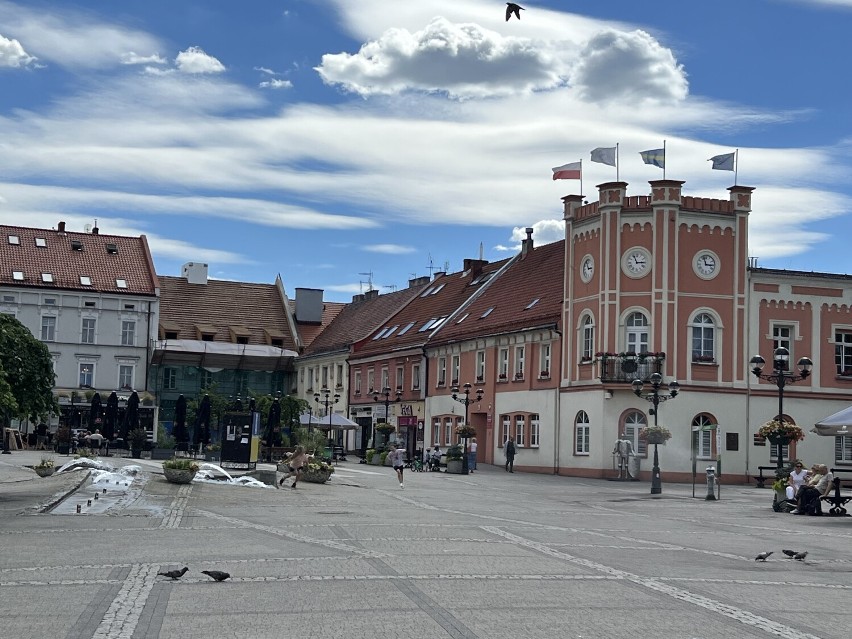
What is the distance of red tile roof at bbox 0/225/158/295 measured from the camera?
75.4 metres

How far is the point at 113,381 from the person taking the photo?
76.2 metres

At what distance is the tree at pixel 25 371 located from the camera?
2659 cm

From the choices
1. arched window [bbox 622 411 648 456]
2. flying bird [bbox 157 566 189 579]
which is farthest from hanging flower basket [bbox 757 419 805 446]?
flying bird [bbox 157 566 189 579]

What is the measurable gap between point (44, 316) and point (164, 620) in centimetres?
6671

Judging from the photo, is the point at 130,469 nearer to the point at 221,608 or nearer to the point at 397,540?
the point at 397,540

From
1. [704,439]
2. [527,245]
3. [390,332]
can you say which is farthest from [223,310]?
[704,439]

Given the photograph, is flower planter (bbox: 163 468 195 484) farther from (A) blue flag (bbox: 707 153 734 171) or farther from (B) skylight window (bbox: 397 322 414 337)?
(B) skylight window (bbox: 397 322 414 337)

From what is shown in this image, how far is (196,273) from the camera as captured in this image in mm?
86188

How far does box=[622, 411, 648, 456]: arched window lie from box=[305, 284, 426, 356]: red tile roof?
2909 cm

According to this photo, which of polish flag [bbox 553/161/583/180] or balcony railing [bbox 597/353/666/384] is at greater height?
polish flag [bbox 553/161/583/180]

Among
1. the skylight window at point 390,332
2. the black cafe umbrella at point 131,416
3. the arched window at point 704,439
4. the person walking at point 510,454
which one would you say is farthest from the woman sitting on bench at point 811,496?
the skylight window at point 390,332

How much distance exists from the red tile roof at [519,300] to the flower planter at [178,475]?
968 inches

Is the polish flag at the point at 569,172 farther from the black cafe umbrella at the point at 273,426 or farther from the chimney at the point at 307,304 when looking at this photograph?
the chimney at the point at 307,304

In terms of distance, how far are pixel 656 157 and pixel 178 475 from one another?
86.8ft
